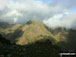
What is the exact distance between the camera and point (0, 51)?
33594 mm

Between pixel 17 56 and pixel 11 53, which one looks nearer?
pixel 17 56

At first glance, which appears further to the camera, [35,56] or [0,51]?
[0,51]

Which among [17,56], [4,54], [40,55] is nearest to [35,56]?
[40,55]

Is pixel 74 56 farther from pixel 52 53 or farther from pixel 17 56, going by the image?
pixel 17 56

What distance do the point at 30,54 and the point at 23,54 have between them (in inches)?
51.6

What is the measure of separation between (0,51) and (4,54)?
2125 millimetres

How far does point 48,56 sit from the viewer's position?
30703 millimetres

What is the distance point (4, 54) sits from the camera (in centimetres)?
3184

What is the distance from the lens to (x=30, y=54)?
31.2 m

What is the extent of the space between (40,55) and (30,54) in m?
1.92

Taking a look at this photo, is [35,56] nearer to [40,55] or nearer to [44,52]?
[40,55]

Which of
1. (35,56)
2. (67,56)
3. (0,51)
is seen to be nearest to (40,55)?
(35,56)

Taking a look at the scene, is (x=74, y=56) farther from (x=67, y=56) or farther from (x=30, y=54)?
(x=30, y=54)

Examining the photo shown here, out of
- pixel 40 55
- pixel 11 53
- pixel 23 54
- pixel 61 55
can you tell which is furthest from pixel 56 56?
pixel 11 53
